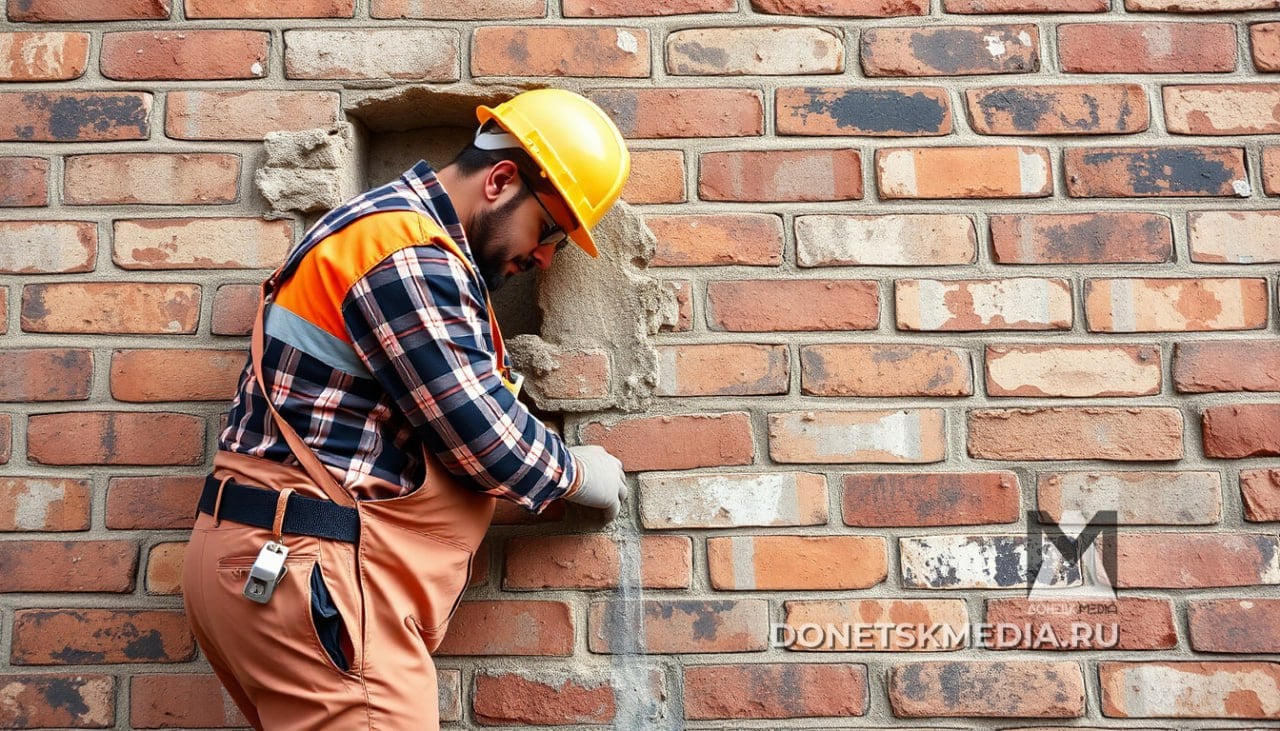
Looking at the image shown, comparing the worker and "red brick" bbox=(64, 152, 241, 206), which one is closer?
the worker

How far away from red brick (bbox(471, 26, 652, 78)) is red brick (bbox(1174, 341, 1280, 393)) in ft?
3.33

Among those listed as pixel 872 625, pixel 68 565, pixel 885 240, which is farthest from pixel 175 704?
pixel 885 240

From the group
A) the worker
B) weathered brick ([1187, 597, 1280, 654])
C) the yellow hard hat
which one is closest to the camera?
the worker

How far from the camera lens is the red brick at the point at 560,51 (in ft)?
5.19

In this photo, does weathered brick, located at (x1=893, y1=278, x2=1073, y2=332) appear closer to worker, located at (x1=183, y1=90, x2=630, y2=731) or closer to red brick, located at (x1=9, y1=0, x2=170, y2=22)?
worker, located at (x1=183, y1=90, x2=630, y2=731)

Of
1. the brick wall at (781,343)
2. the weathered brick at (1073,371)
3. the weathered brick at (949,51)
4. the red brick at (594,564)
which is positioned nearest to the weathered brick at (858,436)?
the brick wall at (781,343)

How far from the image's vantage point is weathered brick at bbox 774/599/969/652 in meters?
1.51

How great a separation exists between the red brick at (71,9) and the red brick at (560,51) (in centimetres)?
56

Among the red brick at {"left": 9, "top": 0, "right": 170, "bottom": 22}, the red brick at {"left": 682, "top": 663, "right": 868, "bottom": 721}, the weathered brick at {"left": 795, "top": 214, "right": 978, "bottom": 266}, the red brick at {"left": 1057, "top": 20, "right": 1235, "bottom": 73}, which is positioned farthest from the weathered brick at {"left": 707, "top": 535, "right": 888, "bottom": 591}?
the red brick at {"left": 9, "top": 0, "right": 170, "bottom": 22}

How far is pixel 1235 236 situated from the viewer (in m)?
1.56

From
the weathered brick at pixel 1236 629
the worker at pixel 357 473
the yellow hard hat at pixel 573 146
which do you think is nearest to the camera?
the worker at pixel 357 473

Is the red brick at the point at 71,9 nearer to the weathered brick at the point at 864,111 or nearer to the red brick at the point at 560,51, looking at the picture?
the red brick at the point at 560,51

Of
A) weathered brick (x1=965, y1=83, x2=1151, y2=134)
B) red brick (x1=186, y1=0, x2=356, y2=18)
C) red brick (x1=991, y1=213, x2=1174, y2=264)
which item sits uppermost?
red brick (x1=186, y1=0, x2=356, y2=18)

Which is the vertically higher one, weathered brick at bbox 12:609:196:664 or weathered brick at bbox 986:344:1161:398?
weathered brick at bbox 986:344:1161:398
